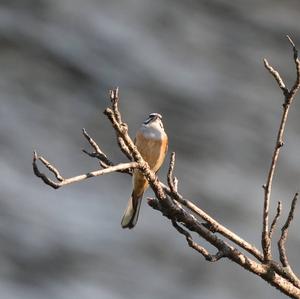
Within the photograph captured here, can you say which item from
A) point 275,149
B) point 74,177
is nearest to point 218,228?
point 275,149

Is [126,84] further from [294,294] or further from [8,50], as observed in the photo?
[294,294]

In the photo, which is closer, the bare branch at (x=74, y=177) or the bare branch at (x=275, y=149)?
the bare branch at (x=74, y=177)

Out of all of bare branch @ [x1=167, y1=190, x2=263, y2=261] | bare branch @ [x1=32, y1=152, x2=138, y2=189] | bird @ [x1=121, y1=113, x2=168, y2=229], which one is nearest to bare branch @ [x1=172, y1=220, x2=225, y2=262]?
bare branch @ [x1=167, y1=190, x2=263, y2=261]

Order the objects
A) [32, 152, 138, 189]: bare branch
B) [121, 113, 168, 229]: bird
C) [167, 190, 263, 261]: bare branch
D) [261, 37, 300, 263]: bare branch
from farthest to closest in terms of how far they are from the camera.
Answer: [121, 113, 168, 229]: bird < [167, 190, 263, 261]: bare branch < [261, 37, 300, 263]: bare branch < [32, 152, 138, 189]: bare branch

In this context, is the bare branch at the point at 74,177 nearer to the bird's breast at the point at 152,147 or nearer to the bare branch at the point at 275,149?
the bare branch at the point at 275,149

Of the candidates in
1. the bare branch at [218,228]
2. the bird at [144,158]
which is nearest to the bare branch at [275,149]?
the bare branch at [218,228]

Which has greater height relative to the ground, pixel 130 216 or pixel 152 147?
pixel 152 147

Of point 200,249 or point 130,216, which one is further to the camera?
point 130,216

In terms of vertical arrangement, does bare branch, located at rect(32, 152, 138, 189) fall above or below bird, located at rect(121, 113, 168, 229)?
below

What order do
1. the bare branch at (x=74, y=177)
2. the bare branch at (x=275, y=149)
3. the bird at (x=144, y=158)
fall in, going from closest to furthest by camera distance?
the bare branch at (x=74, y=177)
the bare branch at (x=275, y=149)
the bird at (x=144, y=158)

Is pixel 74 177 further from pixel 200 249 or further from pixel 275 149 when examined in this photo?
pixel 275 149

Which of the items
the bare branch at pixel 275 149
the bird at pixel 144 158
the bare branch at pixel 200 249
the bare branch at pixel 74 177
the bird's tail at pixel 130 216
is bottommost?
the bare branch at pixel 74 177

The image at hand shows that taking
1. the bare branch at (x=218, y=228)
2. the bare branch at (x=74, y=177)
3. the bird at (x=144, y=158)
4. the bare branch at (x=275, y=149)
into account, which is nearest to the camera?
the bare branch at (x=74, y=177)

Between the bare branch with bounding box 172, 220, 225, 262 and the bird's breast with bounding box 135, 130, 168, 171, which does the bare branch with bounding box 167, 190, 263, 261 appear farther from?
the bird's breast with bounding box 135, 130, 168, 171
